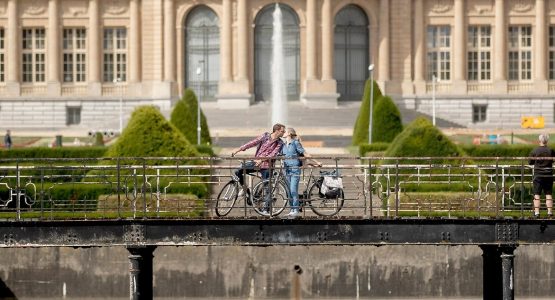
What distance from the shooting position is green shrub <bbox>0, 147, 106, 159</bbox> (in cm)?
6175

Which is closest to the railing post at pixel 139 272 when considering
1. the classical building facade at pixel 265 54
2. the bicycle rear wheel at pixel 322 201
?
the bicycle rear wheel at pixel 322 201

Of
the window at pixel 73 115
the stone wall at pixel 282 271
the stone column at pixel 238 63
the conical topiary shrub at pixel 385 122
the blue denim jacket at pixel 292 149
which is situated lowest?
the stone wall at pixel 282 271

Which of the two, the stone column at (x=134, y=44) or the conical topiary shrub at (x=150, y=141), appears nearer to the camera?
the conical topiary shrub at (x=150, y=141)

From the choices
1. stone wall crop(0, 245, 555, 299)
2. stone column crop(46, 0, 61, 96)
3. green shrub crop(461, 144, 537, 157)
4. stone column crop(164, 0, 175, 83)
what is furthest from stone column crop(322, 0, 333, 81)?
stone wall crop(0, 245, 555, 299)

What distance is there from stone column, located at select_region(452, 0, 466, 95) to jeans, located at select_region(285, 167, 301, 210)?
69166 millimetres

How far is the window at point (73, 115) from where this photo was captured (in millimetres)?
104625

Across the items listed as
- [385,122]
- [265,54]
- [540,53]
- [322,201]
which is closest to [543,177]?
[322,201]

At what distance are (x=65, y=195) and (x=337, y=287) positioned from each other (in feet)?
27.4

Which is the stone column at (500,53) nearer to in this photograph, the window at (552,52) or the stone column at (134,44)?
the window at (552,52)

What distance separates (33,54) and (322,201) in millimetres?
72266

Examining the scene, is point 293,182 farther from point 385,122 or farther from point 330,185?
point 385,122

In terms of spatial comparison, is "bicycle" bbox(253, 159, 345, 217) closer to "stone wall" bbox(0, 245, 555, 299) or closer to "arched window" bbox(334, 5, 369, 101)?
"stone wall" bbox(0, 245, 555, 299)

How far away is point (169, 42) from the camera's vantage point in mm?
102875

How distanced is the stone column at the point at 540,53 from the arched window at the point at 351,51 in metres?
11.0
